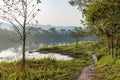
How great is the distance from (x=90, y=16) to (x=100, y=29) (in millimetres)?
4312

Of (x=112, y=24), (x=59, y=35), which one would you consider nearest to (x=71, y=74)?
(x=112, y=24)

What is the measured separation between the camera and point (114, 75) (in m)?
17.5

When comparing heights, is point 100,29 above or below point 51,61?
above

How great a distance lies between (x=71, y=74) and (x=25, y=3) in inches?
273

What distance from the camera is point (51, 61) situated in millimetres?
28922

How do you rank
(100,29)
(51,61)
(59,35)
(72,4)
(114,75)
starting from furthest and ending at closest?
(59,35)
(72,4)
(51,61)
(100,29)
(114,75)

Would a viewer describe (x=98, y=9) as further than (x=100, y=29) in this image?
No

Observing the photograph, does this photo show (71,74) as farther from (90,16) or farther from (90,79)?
(90,16)

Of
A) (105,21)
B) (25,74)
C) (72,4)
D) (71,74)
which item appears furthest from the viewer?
(72,4)

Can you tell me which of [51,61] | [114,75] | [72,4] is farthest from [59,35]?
[114,75]

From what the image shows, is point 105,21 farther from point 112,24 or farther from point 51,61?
point 51,61

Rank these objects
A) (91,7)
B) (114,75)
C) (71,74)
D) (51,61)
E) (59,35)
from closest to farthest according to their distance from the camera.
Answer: (114,75)
(71,74)
(91,7)
(51,61)
(59,35)

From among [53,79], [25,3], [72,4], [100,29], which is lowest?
[53,79]

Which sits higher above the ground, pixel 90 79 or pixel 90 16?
pixel 90 16
